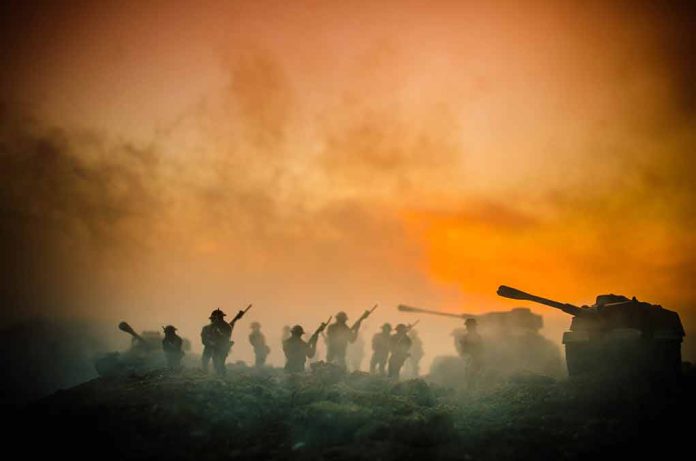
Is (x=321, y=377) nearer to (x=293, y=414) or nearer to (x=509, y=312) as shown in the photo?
(x=293, y=414)

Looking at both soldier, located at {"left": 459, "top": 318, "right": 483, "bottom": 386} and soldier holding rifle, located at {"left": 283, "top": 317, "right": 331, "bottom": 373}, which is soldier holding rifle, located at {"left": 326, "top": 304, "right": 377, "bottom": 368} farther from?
soldier, located at {"left": 459, "top": 318, "right": 483, "bottom": 386}

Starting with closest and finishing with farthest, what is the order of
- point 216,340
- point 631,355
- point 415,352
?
point 631,355 → point 216,340 → point 415,352

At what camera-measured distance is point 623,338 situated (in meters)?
12.7

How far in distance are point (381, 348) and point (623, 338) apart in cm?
1075

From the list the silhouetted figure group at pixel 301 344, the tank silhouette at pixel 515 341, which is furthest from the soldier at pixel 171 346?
the tank silhouette at pixel 515 341

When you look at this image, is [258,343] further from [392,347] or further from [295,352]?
[392,347]

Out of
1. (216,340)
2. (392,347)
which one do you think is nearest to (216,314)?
(216,340)

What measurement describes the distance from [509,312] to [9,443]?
2436cm

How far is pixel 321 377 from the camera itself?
14016 mm

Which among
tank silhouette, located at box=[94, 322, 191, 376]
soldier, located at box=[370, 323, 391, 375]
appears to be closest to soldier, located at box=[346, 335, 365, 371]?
soldier, located at box=[370, 323, 391, 375]

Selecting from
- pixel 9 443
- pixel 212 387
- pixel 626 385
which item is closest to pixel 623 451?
pixel 626 385

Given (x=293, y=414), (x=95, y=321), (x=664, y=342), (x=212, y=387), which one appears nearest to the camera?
(x=293, y=414)

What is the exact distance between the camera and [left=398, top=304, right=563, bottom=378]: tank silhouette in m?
23.1

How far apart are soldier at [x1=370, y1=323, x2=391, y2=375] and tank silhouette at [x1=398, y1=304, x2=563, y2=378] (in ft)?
17.3
